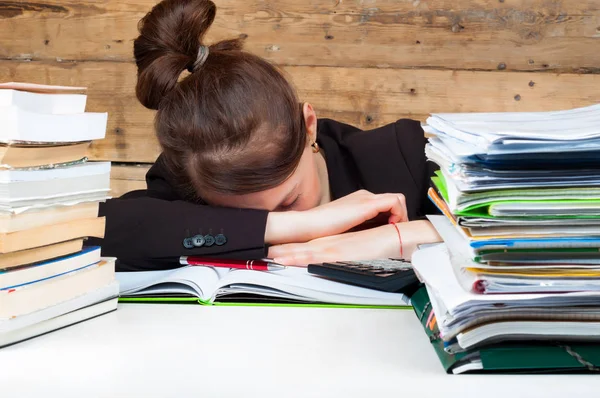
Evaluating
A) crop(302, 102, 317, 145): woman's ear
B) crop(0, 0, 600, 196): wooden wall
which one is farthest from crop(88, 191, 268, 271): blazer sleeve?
crop(0, 0, 600, 196): wooden wall

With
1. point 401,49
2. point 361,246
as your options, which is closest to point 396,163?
point 361,246

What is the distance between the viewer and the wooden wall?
211cm

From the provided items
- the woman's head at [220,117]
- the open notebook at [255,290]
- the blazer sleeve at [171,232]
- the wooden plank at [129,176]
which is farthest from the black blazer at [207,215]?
the wooden plank at [129,176]

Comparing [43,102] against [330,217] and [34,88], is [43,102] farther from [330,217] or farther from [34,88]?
[330,217]

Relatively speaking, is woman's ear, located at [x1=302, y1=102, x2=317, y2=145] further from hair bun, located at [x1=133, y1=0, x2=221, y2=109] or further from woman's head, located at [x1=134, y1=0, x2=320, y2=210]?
hair bun, located at [x1=133, y1=0, x2=221, y2=109]

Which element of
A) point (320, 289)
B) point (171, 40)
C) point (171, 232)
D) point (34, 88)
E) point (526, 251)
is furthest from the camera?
point (171, 40)

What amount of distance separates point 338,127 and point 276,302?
95cm

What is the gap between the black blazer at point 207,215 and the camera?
116 centimetres

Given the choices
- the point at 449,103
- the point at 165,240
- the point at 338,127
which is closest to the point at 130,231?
the point at 165,240

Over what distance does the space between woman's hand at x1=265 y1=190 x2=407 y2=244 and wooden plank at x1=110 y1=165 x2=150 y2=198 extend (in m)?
1.12

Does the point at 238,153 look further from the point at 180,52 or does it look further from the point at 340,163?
the point at 340,163

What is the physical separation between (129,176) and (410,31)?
98cm

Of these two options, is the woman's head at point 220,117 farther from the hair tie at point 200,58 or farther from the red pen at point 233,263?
the red pen at point 233,263

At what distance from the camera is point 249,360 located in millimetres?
646
